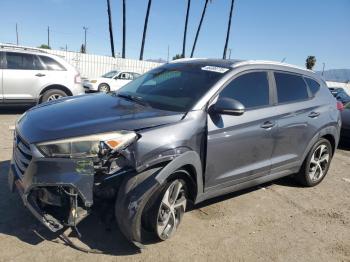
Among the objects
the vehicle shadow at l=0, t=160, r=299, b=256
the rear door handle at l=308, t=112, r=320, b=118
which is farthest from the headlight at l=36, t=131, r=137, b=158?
the rear door handle at l=308, t=112, r=320, b=118

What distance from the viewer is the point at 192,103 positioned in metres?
3.82

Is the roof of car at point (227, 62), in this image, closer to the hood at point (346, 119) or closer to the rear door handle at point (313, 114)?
the rear door handle at point (313, 114)

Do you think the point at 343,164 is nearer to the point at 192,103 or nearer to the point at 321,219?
the point at 321,219

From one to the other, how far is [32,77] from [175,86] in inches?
243

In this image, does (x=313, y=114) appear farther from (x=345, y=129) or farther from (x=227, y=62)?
(x=345, y=129)

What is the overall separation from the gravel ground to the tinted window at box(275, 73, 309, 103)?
1.37 metres

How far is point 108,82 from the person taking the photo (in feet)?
65.3

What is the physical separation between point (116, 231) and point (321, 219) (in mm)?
2567

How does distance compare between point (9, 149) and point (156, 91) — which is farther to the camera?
point (9, 149)

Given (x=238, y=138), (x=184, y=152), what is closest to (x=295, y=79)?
(x=238, y=138)

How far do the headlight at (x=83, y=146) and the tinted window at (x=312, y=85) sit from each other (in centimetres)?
335

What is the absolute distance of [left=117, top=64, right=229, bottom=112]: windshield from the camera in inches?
154

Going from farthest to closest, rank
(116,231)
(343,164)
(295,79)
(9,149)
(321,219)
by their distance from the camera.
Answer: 1. (343,164)
2. (9,149)
3. (295,79)
4. (321,219)
5. (116,231)

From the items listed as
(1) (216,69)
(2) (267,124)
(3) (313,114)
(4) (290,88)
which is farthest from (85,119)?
(3) (313,114)
